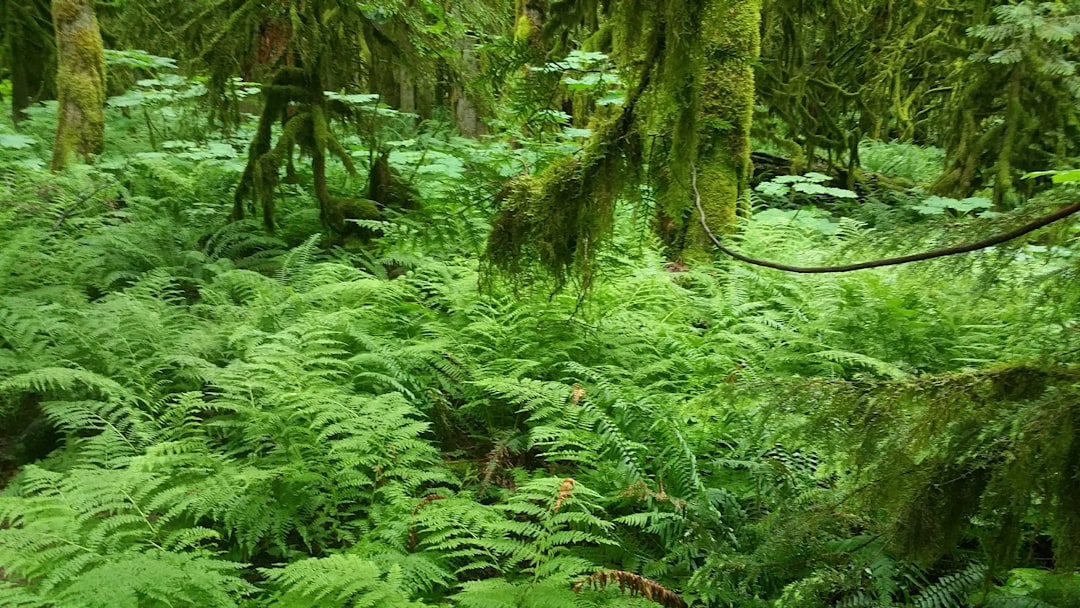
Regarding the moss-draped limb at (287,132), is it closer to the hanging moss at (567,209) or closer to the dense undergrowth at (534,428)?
the dense undergrowth at (534,428)

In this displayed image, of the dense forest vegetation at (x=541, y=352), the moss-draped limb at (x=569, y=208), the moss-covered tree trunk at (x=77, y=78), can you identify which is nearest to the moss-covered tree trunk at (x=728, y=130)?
the dense forest vegetation at (x=541, y=352)

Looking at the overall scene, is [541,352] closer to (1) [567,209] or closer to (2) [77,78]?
(1) [567,209]

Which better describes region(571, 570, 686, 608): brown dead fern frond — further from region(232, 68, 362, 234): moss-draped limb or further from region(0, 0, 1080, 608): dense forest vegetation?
region(232, 68, 362, 234): moss-draped limb

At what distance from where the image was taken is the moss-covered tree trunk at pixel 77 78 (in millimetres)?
6480

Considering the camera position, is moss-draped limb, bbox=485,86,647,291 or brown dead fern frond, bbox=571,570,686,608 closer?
brown dead fern frond, bbox=571,570,686,608

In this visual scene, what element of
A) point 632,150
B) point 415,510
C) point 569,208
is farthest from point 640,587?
point 632,150

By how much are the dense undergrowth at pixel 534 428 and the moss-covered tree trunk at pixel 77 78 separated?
1672mm

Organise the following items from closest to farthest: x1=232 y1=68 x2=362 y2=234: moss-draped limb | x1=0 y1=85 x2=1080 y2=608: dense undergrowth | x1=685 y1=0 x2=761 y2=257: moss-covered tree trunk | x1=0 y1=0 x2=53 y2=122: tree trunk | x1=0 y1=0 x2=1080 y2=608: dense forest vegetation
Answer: x1=0 y1=85 x2=1080 y2=608: dense undergrowth
x1=0 y1=0 x2=1080 y2=608: dense forest vegetation
x1=685 y1=0 x2=761 y2=257: moss-covered tree trunk
x1=232 y1=68 x2=362 y2=234: moss-draped limb
x1=0 y1=0 x2=53 y2=122: tree trunk

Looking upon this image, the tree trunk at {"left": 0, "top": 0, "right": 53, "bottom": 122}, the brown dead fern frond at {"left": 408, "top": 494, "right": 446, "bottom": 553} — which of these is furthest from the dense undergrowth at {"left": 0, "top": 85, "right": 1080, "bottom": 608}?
the tree trunk at {"left": 0, "top": 0, "right": 53, "bottom": 122}

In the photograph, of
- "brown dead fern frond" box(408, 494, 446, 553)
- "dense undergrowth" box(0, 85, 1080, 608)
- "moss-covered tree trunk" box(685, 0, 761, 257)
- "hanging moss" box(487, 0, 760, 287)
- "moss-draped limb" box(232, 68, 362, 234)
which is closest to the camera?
"dense undergrowth" box(0, 85, 1080, 608)

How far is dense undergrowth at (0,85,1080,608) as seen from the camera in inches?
65.6

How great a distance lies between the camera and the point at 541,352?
380 cm

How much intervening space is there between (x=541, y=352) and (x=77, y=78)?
19.6 feet

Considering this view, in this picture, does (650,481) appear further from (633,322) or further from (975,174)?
(975,174)
